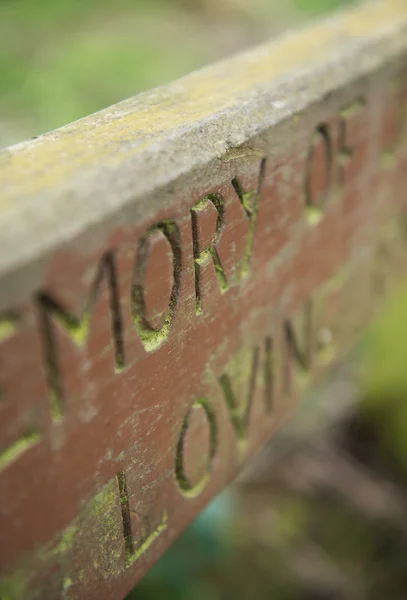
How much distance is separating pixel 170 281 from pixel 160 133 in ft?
0.43

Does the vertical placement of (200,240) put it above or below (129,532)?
above

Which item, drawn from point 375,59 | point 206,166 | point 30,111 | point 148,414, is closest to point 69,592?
point 148,414

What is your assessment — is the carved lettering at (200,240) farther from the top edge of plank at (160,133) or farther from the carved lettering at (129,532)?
the carved lettering at (129,532)

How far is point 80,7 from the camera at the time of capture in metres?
3.03

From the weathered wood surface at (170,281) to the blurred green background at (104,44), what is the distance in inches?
50.1

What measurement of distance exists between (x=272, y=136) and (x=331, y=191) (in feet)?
0.66

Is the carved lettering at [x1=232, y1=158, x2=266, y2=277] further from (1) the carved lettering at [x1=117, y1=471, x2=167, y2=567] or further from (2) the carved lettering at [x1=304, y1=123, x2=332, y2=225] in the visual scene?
(1) the carved lettering at [x1=117, y1=471, x2=167, y2=567]

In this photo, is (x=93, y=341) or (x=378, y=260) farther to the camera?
(x=378, y=260)

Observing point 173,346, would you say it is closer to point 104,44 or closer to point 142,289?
point 142,289

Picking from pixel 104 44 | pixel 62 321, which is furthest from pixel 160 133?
pixel 104 44

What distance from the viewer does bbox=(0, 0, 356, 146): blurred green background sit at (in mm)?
→ 2320

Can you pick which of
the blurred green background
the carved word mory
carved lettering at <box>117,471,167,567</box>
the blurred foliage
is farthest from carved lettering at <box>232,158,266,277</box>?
the blurred green background

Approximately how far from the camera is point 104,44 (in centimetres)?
268

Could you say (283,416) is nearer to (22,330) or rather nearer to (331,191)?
(331,191)
